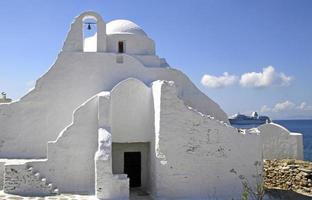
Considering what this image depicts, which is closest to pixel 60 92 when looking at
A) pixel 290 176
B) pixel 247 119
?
pixel 290 176

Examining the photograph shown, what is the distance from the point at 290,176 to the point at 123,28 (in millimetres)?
10232

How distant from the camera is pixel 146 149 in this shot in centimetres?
1589

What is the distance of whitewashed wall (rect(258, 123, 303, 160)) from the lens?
19016 millimetres

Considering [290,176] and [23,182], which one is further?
[290,176]

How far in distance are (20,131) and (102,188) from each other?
5.05m

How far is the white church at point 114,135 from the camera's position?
45.2 feet

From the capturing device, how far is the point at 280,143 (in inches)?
759

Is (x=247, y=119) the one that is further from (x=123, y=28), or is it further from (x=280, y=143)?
(x=123, y=28)

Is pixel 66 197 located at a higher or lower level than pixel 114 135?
lower

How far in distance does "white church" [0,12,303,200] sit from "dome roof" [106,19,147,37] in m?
0.58

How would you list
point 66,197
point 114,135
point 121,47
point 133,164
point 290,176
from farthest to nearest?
point 121,47 < point 290,176 < point 133,164 < point 114,135 < point 66,197

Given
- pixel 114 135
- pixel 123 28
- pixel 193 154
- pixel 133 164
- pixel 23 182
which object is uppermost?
pixel 123 28

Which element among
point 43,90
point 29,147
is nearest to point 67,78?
point 43,90

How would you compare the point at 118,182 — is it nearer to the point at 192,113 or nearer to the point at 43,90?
the point at 192,113
